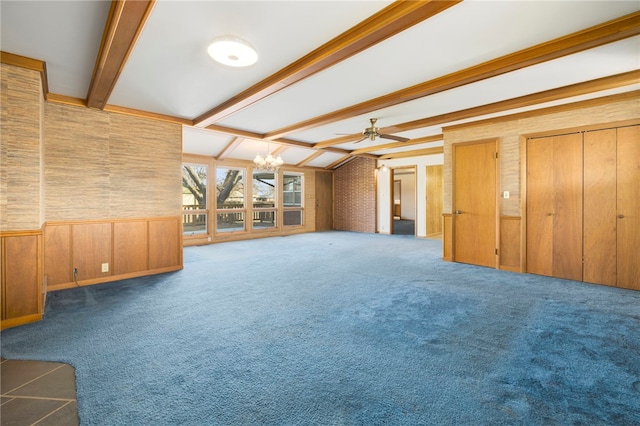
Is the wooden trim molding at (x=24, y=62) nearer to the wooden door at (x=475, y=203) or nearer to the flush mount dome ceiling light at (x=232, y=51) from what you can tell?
the flush mount dome ceiling light at (x=232, y=51)

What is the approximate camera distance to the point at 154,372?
1.97 metres

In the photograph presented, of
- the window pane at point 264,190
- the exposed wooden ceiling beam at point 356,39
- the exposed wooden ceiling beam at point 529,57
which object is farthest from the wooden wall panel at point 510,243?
the window pane at point 264,190

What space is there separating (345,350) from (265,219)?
7461 millimetres

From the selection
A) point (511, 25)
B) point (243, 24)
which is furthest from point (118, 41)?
point (511, 25)

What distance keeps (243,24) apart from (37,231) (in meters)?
3.01

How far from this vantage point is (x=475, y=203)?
5219mm

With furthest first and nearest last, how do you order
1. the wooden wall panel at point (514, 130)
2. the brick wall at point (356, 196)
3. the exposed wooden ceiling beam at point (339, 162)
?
the exposed wooden ceiling beam at point (339, 162), the brick wall at point (356, 196), the wooden wall panel at point (514, 130)

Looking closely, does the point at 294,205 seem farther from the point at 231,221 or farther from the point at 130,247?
the point at 130,247

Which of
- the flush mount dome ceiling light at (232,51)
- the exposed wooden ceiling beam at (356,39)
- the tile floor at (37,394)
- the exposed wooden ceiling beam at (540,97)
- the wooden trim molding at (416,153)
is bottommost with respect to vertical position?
the tile floor at (37,394)

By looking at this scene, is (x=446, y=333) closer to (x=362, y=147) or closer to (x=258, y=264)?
(x=258, y=264)

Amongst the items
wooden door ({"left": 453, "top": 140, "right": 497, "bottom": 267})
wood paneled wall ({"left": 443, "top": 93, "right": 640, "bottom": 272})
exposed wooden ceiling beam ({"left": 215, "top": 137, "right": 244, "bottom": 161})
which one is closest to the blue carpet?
wood paneled wall ({"left": 443, "top": 93, "right": 640, "bottom": 272})

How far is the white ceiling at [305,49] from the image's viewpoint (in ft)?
7.17

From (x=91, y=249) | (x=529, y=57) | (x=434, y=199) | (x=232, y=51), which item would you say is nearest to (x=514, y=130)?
(x=529, y=57)

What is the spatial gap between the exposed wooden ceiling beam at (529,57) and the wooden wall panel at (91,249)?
14.6 feet
